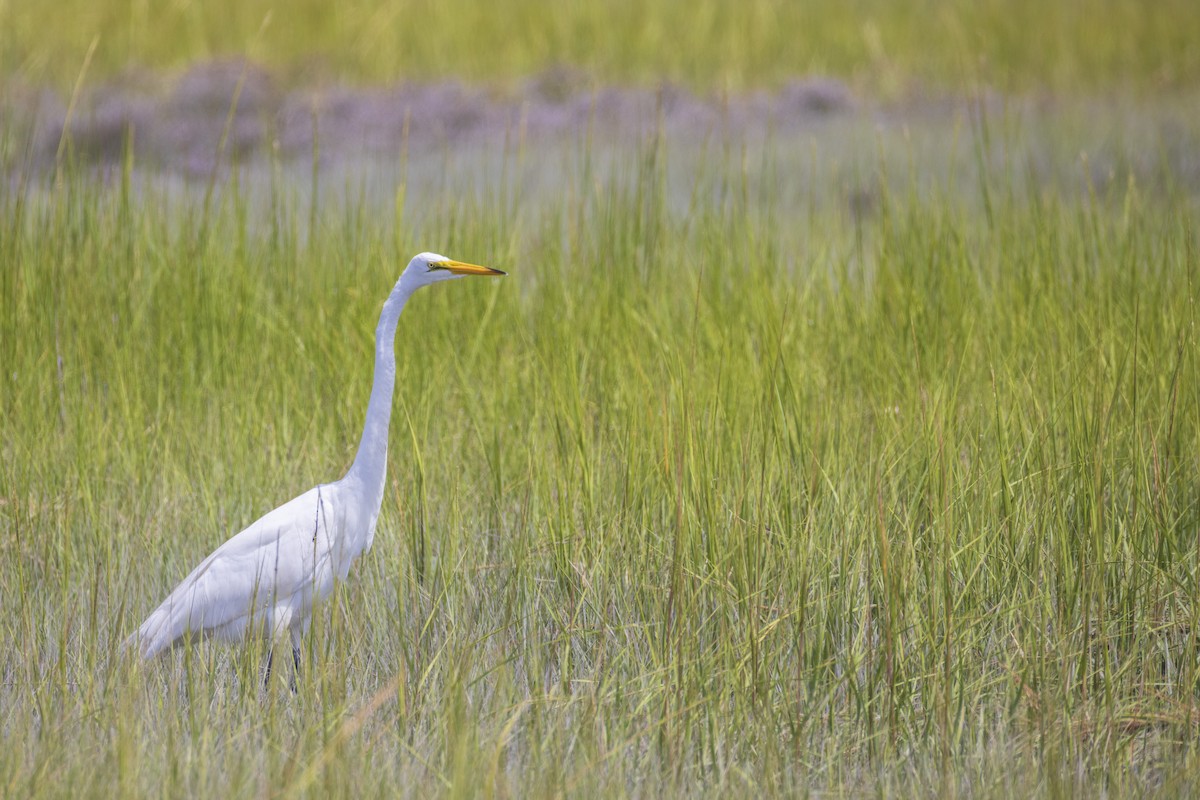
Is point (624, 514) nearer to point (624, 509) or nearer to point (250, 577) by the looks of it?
point (624, 509)

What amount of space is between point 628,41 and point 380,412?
9.53 m

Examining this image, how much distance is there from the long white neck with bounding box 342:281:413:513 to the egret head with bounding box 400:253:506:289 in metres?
0.03

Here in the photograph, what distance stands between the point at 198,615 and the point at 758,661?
4.24ft

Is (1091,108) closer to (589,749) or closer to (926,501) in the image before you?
(926,501)

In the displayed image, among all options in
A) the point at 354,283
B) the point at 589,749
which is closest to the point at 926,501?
the point at 589,749

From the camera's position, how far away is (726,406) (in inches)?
125

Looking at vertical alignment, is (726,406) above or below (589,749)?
above

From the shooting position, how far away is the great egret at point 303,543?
8.74 ft

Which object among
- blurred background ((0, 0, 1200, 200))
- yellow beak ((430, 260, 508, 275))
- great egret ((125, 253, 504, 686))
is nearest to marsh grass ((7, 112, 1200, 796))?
great egret ((125, 253, 504, 686))

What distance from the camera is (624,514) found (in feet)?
9.46

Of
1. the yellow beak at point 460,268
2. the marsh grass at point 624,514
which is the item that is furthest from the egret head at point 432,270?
the marsh grass at point 624,514

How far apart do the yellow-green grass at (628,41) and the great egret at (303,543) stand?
824 cm

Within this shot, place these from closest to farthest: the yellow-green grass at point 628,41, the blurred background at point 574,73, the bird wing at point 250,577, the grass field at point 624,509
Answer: the grass field at point 624,509
the bird wing at point 250,577
the blurred background at point 574,73
the yellow-green grass at point 628,41

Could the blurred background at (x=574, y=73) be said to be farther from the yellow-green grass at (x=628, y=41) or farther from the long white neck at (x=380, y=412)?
the long white neck at (x=380, y=412)
